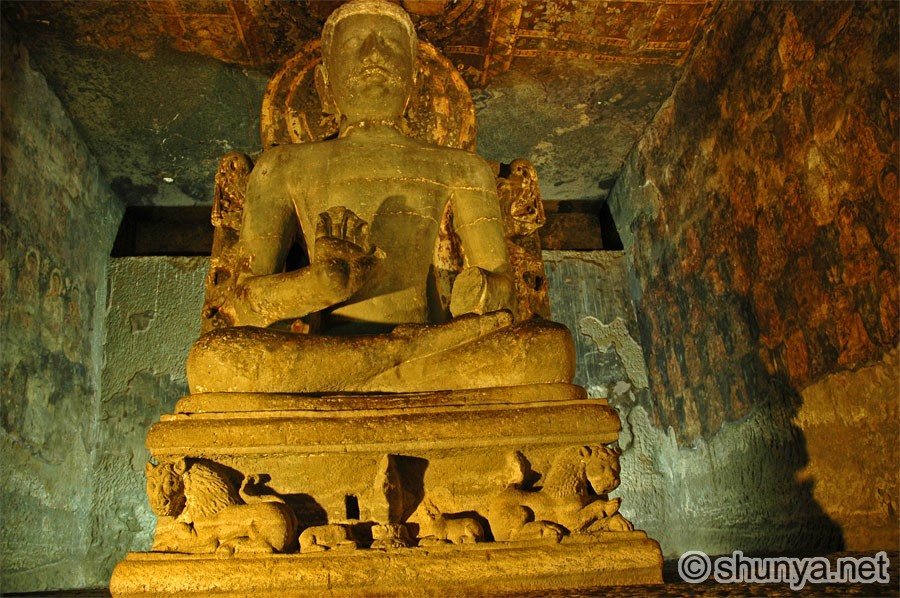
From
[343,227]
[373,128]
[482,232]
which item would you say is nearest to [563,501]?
[343,227]

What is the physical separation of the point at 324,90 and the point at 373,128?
0.65 metres

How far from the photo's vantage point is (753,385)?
15.8 feet

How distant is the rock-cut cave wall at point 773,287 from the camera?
353 cm

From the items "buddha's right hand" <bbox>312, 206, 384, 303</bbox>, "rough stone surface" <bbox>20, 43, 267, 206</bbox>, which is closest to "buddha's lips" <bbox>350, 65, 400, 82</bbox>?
"buddha's right hand" <bbox>312, 206, 384, 303</bbox>

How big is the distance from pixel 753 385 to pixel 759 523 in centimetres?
92

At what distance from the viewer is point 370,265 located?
10.0 feet

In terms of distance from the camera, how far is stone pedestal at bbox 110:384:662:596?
2.19m

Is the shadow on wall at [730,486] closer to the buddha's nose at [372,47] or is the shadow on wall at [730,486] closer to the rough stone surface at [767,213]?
the rough stone surface at [767,213]

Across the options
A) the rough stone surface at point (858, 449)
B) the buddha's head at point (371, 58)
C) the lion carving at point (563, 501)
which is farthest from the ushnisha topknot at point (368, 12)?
the rough stone surface at point (858, 449)

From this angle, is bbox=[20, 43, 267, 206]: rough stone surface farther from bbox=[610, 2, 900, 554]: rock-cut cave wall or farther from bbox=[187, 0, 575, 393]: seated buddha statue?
bbox=[610, 2, 900, 554]: rock-cut cave wall

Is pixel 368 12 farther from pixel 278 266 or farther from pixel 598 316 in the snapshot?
pixel 598 316

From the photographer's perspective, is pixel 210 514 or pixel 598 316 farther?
pixel 598 316

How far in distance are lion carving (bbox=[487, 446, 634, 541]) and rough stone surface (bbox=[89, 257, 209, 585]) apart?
425cm

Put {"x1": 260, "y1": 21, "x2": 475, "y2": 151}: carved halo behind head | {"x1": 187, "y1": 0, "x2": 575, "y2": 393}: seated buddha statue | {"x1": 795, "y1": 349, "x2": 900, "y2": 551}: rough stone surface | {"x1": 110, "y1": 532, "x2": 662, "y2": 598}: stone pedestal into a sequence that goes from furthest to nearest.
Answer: {"x1": 260, "y1": 21, "x2": 475, "y2": 151}: carved halo behind head → {"x1": 795, "y1": 349, "x2": 900, "y2": 551}: rough stone surface → {"x1": 187, "y1": 0, "x2": 575, "y2": 393}: seated buddha statue → {"x1": 110, "y1": 532, "x2": 662, "y2": 598}: stone pedestal
